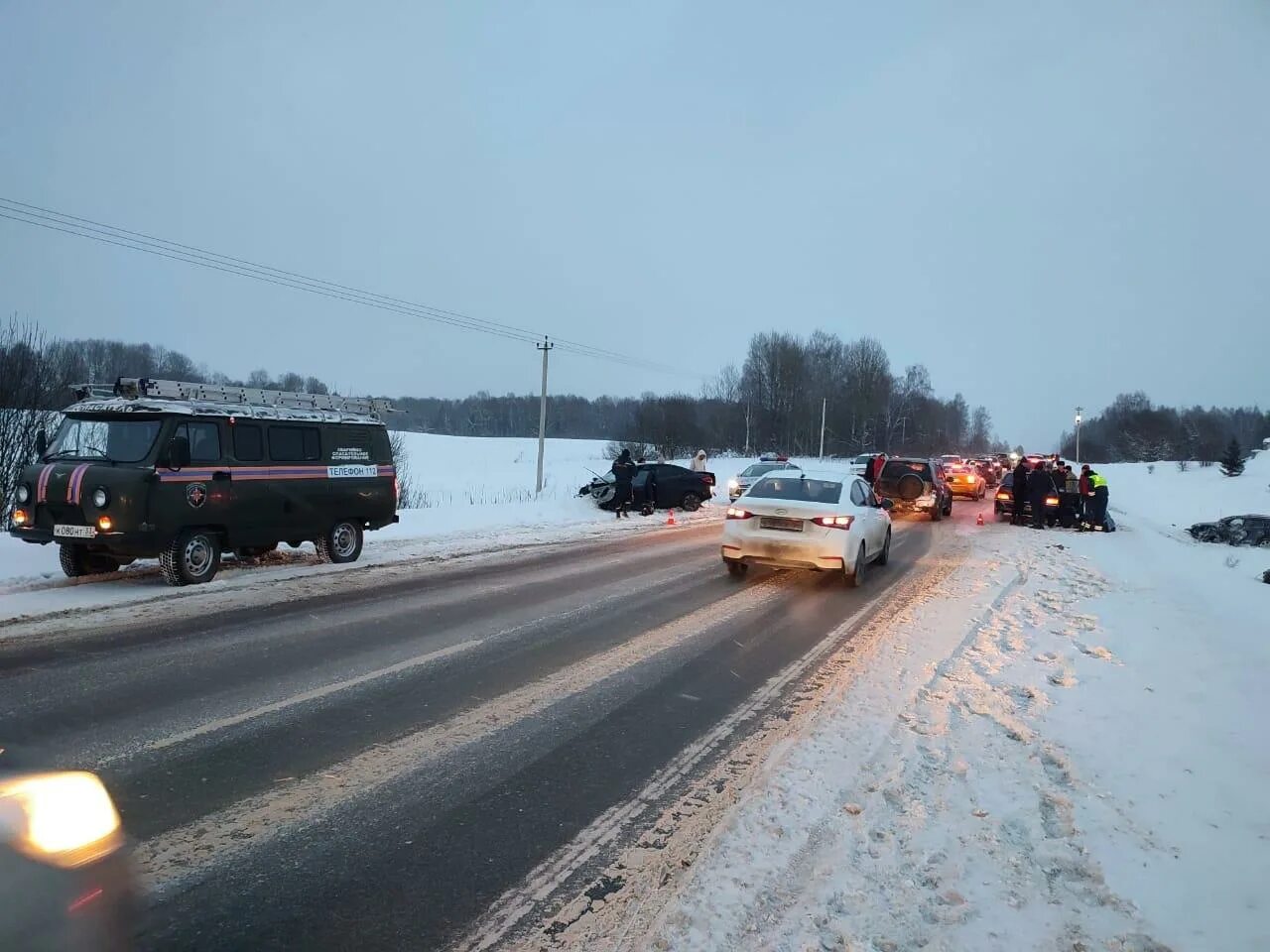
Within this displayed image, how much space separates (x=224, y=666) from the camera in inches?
249

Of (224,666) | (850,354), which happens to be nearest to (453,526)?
(224,666)

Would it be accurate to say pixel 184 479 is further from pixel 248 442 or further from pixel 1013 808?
pixel 1013 808

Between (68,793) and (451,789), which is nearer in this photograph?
(68,793)

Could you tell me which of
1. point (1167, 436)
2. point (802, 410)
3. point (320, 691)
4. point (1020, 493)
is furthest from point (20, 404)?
point (1167, 436)

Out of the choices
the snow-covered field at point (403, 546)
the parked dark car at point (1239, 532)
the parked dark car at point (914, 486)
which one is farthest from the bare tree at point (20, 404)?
the parked dark car at point (1239, 532)

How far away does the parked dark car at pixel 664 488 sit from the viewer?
23.3m

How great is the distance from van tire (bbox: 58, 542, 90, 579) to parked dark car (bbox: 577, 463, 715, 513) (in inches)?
571

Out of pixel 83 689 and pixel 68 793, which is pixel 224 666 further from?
pixel 68 793

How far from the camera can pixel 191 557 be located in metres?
9.88

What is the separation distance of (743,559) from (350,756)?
24.0ft

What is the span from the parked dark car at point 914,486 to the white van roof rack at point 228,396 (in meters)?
15.2

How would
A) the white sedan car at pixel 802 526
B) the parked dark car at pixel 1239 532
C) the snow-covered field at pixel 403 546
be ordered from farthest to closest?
the parked dark car at pixel 1239 532 < the white sedan car at pixel 802 526 < the snow-covered field at pixel 403 546

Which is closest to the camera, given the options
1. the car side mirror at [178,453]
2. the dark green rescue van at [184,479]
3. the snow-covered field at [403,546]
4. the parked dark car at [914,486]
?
the snow-covered field at [403,546]

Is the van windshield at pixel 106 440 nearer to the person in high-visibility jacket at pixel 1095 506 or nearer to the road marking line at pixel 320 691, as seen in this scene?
the road marking line at pixel 320 691
